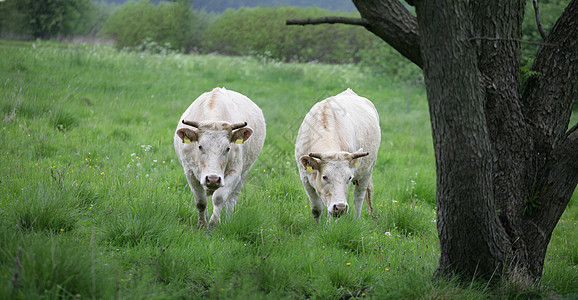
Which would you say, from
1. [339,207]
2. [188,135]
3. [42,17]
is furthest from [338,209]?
[42,17]

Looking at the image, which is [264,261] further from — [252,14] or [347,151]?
[252,14]

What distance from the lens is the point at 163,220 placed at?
15.5 ft

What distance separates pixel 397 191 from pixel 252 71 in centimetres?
932

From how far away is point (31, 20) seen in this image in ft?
45.2

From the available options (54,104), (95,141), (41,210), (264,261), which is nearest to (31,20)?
(54,104)

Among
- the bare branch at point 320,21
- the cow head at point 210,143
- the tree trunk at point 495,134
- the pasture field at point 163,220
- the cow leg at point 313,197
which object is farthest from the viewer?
the cow leg at point 313,197

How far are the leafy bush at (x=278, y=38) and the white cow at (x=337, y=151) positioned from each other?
8924 millimetres

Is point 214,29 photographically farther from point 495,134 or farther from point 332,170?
point 495,134

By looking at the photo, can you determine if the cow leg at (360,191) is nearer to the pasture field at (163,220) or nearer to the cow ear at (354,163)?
the pasture field at (163,220)

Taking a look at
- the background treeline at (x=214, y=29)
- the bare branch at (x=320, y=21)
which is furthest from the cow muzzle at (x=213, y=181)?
the background treeline at (x=214, y=29)

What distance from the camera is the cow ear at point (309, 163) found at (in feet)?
17.3

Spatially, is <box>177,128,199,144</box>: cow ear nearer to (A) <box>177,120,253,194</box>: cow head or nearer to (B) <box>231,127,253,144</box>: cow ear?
(A) <box>177,120,253,194</box>: cow head

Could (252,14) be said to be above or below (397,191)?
above

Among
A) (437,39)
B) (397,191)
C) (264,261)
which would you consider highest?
(437,39)
